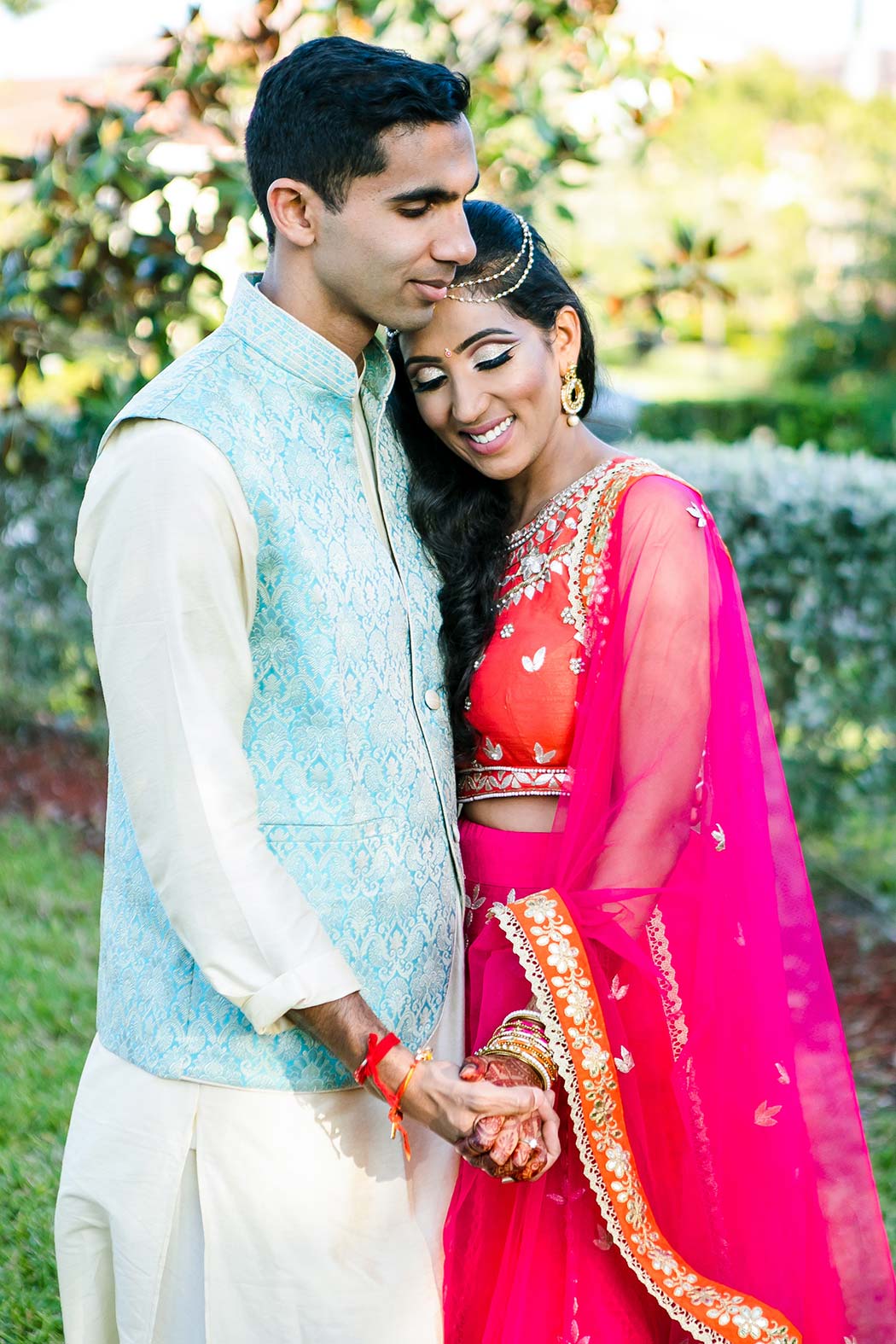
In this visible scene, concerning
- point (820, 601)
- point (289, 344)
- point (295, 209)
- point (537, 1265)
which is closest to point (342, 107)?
point (295, 209)

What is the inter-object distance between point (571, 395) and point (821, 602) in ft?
9.32

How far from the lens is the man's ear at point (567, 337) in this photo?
8.11 feet

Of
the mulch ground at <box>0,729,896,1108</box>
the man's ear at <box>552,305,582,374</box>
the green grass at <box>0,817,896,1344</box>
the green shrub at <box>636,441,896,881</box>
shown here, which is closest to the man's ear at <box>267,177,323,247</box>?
the man's ear at <box>552,305,582,374</box>

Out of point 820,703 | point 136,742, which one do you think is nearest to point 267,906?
point 136,742

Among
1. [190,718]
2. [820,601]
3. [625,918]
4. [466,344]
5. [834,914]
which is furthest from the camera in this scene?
[834,914]

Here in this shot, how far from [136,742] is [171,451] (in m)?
0.37

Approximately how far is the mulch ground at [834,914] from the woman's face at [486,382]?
8.02 feet

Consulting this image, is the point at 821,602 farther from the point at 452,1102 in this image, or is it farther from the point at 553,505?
the point at 452,1102

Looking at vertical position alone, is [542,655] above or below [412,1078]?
above

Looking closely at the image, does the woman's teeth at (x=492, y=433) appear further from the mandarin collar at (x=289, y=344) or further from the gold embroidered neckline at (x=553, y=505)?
the mandarin collar at (x=289, y=344)

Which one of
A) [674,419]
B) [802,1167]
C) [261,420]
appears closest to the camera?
[261,420]

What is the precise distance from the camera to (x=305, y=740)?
74.6 inches

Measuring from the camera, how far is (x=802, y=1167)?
6.92ft

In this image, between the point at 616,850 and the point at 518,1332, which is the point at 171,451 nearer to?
the point at 616,850
